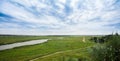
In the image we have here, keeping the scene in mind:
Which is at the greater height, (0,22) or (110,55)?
(0,22)

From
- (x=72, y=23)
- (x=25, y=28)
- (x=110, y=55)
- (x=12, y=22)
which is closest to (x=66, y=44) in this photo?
(x=72, y=23)

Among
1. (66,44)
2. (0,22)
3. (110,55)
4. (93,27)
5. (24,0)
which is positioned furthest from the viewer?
(66,44)

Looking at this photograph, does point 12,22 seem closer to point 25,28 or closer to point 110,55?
point 25,28

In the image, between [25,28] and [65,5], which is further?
[25,28]

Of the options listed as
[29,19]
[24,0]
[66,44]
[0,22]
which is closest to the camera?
[24,0]

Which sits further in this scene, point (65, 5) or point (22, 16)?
point (22, 16)

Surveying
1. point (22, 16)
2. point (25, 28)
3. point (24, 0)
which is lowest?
point (25, 28)

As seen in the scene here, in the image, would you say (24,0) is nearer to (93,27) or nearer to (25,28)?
(25,28)

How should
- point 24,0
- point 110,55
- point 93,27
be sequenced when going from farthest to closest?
point 93,27 → point 24,0 → point 110,55

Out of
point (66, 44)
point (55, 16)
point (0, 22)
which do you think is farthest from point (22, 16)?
point (66, 44)
